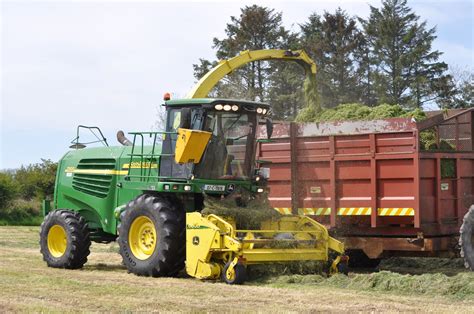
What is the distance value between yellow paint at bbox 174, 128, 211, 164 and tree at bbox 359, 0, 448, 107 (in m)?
24.2

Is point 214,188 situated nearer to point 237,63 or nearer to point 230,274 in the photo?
point 230,274

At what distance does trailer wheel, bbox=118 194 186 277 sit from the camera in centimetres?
1111

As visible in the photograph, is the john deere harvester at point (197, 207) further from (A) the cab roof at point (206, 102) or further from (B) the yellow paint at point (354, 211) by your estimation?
(B) the yellow paint at point (354, 211)

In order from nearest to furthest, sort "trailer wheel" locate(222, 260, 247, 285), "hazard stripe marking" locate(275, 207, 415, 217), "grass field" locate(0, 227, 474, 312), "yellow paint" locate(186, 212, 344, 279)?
"grass field" locate(0, 227, 474, 312) → "trailer wheel" locate(222, 260, 247, 285) → "yellow paint" locate(186, 212, 344, 279) → "hazard stripe marking" locate(275, 207, 415, 217)

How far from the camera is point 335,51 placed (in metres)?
37.8

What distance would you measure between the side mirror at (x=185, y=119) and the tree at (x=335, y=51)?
2364 centimetres

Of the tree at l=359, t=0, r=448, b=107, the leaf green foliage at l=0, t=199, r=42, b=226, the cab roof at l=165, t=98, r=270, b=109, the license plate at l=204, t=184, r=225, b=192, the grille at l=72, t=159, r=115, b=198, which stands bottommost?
the leaf green foliage at l=0, t=199, r=42, b=226

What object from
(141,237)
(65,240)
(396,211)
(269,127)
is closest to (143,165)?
(141,237)

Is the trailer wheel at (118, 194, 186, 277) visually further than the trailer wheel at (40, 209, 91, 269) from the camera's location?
No

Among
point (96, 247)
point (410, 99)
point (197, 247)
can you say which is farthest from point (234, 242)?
point (410, 99)

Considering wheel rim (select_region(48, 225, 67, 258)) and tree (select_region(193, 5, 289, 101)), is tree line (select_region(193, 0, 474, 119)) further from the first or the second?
wheel rim (select_region(48, 225, 67, 258))

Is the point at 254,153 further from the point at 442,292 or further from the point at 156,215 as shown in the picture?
the point at 442,292

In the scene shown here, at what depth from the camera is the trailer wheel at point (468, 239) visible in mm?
11094

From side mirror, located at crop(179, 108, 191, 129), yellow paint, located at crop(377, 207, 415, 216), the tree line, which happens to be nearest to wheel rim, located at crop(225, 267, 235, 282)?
side mirror, located at crop(179, 108, 191, 129)
